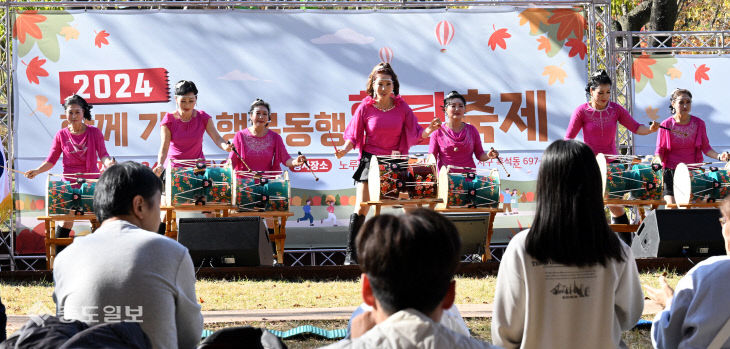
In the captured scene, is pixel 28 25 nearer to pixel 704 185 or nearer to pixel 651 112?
pixel 651 112

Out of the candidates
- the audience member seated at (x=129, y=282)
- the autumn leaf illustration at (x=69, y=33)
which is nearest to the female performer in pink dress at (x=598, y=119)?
the autumn leaf illustration at (x=69, y=33)

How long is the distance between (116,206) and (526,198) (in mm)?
6394

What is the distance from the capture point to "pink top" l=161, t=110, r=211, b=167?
7.24 m

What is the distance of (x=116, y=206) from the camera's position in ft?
7.93

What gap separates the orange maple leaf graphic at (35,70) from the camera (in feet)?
26.5

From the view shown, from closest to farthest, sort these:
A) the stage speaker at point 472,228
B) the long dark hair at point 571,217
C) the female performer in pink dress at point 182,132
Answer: the long dark hair at point 571,217 < the stage speaker at point 472,228 < the female performer in pink dress at point 182,132

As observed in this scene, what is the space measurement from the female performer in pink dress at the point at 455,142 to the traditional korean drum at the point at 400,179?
591mm

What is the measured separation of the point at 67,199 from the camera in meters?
6.72

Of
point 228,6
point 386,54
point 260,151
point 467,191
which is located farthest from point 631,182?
point 228,6

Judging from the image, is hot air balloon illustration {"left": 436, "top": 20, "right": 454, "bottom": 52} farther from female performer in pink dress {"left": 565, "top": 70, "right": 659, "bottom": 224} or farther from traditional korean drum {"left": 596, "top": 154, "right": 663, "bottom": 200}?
traditional korean drum {"left": 596, "top": 154, "right": 663, "bottom": 200}

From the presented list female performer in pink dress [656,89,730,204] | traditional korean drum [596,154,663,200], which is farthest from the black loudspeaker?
female performer in pink dress [656,89,730,204]

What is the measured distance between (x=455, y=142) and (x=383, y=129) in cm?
76

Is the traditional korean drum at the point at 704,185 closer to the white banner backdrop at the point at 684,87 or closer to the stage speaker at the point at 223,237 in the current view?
the white banner backdrop at the point at 684,87

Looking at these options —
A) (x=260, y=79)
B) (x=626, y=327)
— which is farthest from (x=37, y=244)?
(x=626, y=327)
